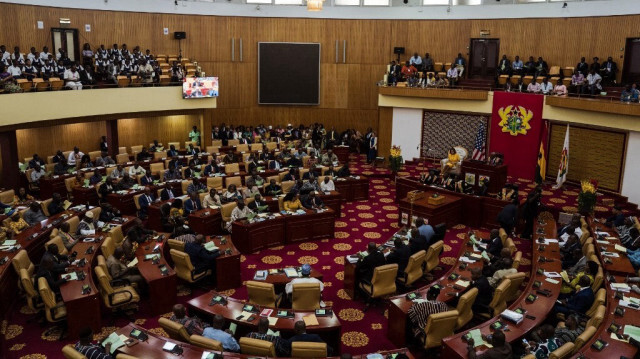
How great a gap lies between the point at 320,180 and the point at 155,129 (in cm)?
1109

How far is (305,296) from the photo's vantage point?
27.8ft

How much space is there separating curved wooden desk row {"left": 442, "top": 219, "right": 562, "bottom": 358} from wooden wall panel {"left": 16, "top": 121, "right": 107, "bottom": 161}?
57.1 feet

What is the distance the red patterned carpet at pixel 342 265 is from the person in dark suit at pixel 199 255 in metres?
0.55

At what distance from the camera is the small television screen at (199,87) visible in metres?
21.1

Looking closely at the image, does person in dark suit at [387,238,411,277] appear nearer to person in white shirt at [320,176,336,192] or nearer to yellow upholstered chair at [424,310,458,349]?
yellow upholstered chair at [424,310,458,349]

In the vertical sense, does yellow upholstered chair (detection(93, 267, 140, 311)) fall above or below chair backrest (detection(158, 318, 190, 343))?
below

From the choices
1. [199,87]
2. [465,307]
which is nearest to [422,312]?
[465,307]

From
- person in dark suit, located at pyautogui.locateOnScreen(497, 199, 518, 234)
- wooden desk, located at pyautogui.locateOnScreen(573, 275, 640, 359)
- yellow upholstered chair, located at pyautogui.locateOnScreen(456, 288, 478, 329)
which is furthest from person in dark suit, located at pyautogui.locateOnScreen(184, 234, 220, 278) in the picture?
person in dark suit, located at pyautogui.locateOnScreen(497, 199, 518, 234)

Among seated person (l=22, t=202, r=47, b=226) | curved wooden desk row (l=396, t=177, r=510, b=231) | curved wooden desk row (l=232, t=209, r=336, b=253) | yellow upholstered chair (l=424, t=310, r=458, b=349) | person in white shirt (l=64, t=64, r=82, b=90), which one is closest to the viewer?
yellow upholstered chair (l=424, t=310, r=458, b=349)

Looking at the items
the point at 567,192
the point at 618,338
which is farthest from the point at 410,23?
the point at 618,338

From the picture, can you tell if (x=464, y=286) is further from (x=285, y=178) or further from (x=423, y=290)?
(x=285, y=178)

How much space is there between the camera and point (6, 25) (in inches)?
742

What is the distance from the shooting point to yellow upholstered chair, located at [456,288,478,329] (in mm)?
7910

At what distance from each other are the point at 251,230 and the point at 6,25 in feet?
44.6
